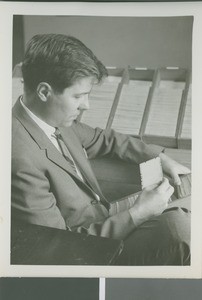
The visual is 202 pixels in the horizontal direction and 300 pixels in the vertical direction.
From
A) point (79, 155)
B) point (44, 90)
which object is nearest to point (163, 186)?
point (79, 155)

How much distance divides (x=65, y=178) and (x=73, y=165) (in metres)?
0.03

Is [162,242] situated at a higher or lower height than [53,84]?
lower

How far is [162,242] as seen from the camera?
763mm

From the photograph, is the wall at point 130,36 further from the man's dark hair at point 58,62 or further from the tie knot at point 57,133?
the tie knot at point 57,133

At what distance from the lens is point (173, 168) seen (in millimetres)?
771

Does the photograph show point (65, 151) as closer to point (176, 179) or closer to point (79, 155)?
point (79, 155)

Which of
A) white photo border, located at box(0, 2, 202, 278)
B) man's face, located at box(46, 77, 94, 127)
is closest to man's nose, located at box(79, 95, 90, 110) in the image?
man's face, located at box(46, 77, 94, 127)

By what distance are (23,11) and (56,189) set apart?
0.30 meters

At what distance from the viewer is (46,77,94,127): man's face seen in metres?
0.77

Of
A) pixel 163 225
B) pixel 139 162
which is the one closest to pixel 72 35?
pixel 139 162

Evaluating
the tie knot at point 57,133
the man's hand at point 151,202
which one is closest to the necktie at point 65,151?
the tie knot at point 57,133

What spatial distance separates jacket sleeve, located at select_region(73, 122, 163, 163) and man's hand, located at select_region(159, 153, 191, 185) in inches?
0.6

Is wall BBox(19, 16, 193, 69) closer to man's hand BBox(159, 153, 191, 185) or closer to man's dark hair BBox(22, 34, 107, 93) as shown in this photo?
man's dark hair BBox(22, 34, 107, 93)

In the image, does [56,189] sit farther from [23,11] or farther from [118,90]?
[23,11]
